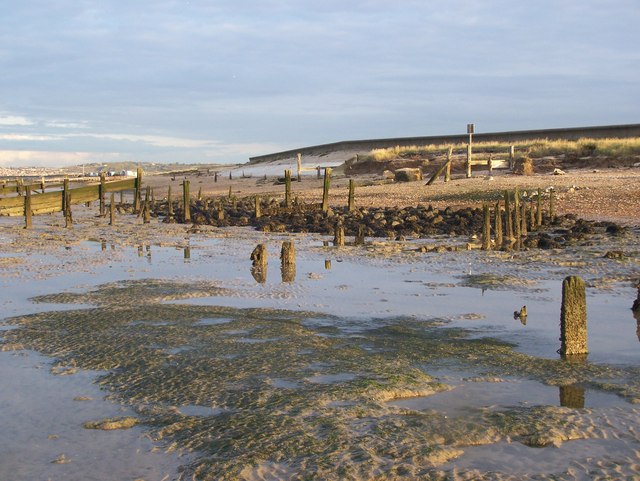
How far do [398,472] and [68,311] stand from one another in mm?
6677

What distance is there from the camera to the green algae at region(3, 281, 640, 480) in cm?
596

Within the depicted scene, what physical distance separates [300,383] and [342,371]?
0.56 meters

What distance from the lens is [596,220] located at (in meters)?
23.3

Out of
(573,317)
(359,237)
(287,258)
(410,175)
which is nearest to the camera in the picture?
(573,317)

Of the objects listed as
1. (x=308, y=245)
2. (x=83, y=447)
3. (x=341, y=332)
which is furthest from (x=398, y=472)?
(x=308, y=245)

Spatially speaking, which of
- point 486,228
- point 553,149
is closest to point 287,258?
point 486,228

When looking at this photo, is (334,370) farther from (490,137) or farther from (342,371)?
(490,137)

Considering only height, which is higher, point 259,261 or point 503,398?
point 259,261

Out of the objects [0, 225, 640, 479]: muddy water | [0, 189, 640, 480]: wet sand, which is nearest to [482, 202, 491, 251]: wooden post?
[0, 189, 640, 480]: wet sand

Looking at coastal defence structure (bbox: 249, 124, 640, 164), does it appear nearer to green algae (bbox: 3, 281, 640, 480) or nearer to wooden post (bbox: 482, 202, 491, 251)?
wooden post (bbox: 482, 202, 491, 251)

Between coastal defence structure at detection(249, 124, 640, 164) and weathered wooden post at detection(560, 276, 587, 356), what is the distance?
142ft

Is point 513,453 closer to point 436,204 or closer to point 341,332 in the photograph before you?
point 341,332

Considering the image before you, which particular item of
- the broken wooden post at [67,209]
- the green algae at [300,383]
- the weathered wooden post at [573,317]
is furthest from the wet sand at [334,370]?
the broken wooden post at [67,209]

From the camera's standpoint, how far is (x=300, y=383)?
759 cm
